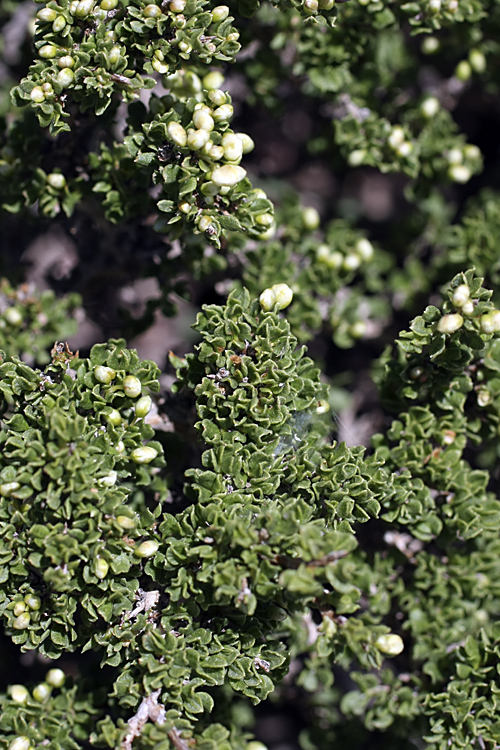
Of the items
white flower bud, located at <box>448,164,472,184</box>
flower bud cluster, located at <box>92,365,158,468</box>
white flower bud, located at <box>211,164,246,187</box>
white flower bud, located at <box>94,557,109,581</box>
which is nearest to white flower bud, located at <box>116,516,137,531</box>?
white flower bud, located at <box>94,557,109,581</box>

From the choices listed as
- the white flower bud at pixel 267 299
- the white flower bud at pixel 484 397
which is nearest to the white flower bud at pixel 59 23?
the white flower bud at pixel 267 299

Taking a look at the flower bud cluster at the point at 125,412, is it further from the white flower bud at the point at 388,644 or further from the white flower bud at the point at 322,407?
the white flower bud at the point at 388,644

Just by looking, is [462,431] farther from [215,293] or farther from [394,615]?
[215,293]

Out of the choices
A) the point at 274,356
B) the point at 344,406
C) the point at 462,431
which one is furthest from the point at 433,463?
the point at 344,406

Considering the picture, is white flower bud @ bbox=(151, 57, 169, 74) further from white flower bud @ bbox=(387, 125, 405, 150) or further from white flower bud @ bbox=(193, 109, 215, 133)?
white flower bud @ bbox=(387, 125, 405, 150)

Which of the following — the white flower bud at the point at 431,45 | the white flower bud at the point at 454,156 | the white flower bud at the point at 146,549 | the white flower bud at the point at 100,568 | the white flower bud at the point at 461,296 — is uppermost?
the white flower bud at the point at 431,45
